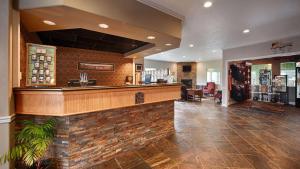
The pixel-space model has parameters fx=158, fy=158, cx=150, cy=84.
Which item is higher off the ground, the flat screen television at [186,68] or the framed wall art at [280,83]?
the flat screen television at [186,68]

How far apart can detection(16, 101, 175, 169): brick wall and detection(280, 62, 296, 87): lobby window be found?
348 inches

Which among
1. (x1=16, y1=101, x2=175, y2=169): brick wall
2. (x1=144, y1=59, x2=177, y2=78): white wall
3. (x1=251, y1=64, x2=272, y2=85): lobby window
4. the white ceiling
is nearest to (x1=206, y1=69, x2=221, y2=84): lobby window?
(x1=251, y1=64, x2=272, y2=85): lobby window

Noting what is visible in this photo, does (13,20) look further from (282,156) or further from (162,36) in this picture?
(282,156)

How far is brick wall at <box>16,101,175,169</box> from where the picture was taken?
89.0 inches

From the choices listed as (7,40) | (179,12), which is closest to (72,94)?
(7,40)

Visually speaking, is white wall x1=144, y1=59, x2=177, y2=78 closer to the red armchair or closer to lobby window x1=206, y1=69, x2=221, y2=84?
lobby window x1=206, y1=69, x2=221, y2=84

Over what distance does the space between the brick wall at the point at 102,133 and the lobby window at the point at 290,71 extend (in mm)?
8840

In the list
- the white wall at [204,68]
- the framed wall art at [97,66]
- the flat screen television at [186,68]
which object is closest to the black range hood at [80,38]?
the framed wall art at [97,66]

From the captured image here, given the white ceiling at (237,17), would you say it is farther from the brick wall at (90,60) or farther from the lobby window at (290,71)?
the lobby window at (290,71)

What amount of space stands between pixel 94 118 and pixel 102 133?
300 mm

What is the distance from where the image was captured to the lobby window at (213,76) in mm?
12219

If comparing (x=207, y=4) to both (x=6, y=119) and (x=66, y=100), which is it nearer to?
(x=66, y=100)

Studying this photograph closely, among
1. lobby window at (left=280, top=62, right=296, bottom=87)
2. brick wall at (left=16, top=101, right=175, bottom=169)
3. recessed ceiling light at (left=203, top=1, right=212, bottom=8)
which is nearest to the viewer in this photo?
brick wall at (left=16, top=101, right=175, bottom=169)

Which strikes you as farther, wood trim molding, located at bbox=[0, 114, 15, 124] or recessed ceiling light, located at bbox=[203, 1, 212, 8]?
recessed ceiling light, located at bbox=[203, 1, 212, 8]
